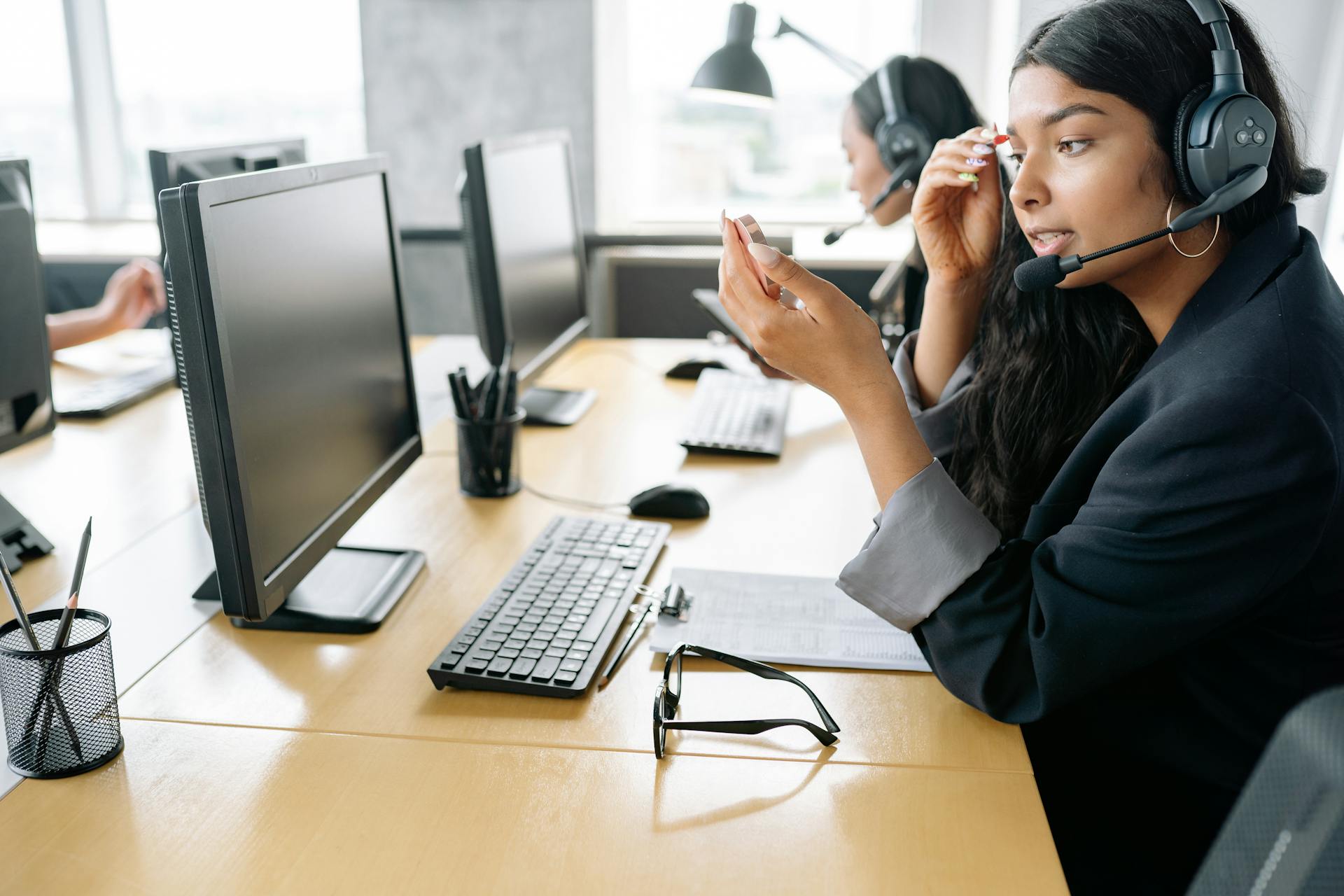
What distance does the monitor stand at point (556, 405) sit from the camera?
5.86 ft

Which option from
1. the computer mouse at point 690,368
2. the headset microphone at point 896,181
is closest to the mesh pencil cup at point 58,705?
the headset microphone at point 896,181

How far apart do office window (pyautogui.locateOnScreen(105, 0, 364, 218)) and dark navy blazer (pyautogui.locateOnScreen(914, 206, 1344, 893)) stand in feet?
9.97

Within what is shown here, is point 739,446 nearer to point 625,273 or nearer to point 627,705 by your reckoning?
point 627,705

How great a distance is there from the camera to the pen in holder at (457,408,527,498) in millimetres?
1402

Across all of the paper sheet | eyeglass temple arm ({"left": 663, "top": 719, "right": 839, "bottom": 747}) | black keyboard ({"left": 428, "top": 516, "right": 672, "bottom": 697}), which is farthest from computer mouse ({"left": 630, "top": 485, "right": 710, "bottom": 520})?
eyeglass temple arm ({"left": 663, "top": 719, "right": 839, "bottom": 747})

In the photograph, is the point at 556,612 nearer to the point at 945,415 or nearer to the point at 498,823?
the point at 498,823

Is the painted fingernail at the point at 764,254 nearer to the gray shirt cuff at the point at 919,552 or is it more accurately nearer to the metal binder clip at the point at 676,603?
the gray shirt cuff at the point at 919,552

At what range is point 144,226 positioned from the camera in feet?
11.7

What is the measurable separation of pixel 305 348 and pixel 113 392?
1055mm

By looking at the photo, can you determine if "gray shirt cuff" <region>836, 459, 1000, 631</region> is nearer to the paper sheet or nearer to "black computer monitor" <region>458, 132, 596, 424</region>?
the paper sheet

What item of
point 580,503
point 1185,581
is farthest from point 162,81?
point 1185,581

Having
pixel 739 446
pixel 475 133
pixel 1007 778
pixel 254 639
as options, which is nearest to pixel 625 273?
pixel 475 133

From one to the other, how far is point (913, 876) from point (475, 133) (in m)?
2.92

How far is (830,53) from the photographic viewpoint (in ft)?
6.94
